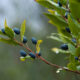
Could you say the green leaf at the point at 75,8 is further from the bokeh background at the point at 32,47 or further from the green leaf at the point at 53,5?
the bokeh background at the point at 32,47

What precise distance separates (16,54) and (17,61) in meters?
0.14

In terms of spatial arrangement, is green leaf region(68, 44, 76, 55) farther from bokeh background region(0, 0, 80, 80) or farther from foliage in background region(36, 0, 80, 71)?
bokeh background region(0, 0, 80, 80)

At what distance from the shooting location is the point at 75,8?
982 millimetres

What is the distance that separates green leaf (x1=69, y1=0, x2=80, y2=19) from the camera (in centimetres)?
96

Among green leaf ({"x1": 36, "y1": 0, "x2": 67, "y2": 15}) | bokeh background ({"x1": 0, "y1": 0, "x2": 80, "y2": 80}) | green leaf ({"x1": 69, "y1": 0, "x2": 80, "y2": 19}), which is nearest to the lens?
green leaf ({"x1": 69, "y1": 0, "x2": 80, "y2": 19})

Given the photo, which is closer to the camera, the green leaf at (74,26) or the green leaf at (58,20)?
the green leaf at (74,26)

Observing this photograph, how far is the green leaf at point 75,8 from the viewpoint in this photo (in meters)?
0.96

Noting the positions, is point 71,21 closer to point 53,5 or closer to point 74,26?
point 74,26

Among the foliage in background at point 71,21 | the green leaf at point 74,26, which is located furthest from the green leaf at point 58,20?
the green leaf at point 74,26

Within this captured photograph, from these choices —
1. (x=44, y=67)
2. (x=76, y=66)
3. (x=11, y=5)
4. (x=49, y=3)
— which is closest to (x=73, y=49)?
(x=76, y=66)

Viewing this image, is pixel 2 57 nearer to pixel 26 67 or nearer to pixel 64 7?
pixel 26 67

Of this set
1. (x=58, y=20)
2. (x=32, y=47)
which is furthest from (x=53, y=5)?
(x=32, y=47)

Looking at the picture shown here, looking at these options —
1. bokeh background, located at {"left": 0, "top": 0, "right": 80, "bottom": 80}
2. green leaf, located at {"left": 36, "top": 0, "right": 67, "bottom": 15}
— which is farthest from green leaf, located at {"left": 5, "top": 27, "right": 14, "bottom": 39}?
bokeh background, located at {"left": 0, "top": 0, "right": 80, "bottom": 80}

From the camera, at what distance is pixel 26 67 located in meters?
5.02
